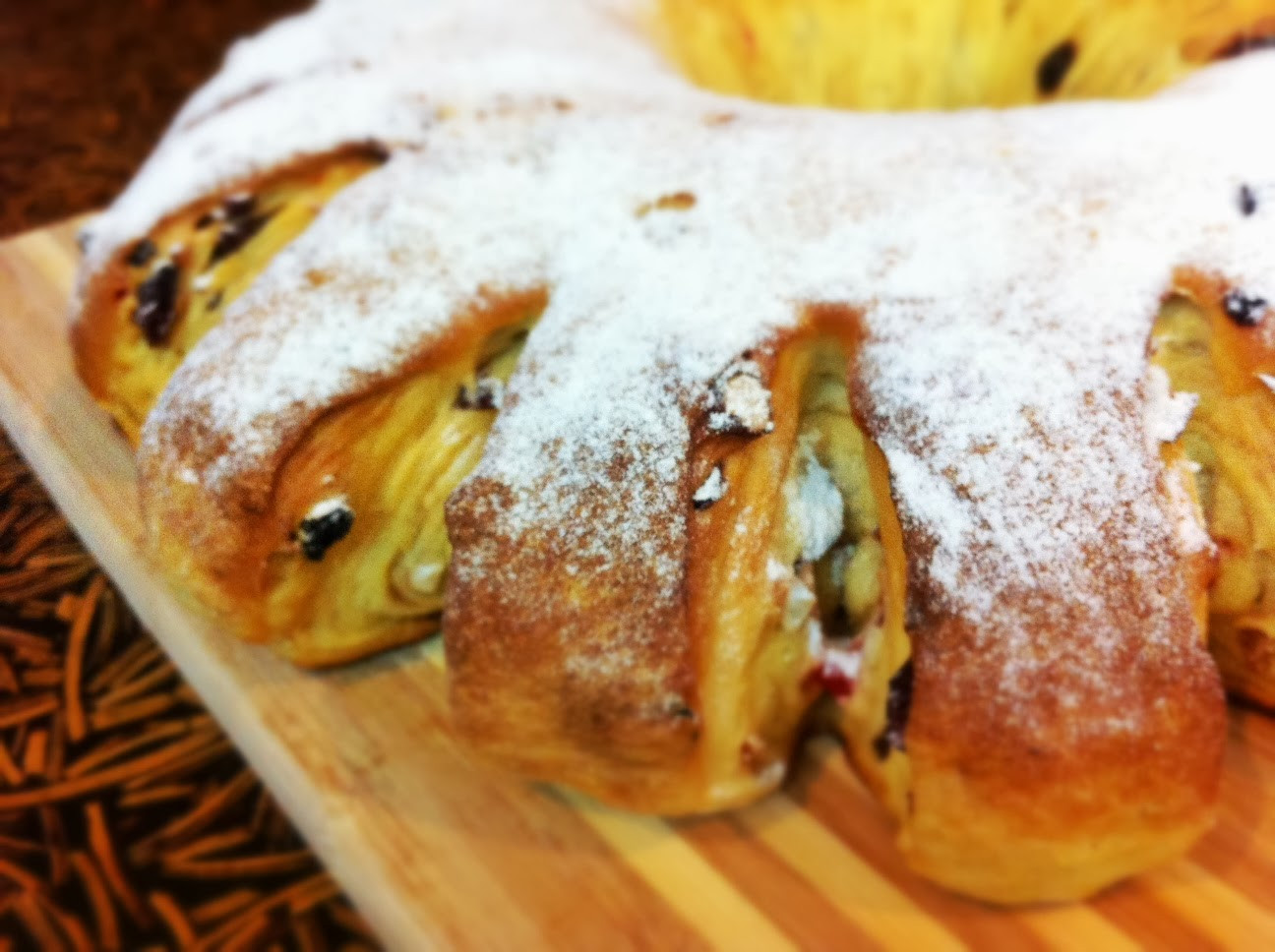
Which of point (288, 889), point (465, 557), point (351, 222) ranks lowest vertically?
point (288, 889)

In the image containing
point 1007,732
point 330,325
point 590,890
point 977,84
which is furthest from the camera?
point 977,84

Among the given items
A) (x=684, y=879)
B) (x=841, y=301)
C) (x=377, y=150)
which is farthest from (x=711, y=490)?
(x=377, y=150)

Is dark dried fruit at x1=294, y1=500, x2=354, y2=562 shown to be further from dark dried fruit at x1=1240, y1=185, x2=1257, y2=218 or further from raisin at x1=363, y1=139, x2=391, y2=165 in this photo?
dark dried fruit at x1=1240, y1=185, x2=1257, y2=218

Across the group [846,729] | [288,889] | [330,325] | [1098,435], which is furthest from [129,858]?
[1098,435]

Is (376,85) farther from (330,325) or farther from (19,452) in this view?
(19,452)

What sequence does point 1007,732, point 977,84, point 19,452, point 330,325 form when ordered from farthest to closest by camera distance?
point 977,84 < point 19,452 < point 330,325 < point 1007,732

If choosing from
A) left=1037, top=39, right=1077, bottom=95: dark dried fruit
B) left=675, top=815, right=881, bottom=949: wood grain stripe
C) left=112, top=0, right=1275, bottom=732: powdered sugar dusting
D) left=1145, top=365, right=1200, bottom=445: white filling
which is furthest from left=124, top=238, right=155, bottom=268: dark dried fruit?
left=1037, top=39, right=1077, bottom=95: dark dried fruit
